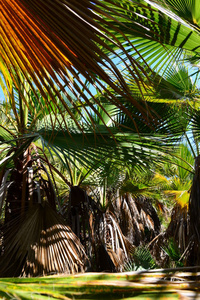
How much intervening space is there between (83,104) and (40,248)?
81.3 inches

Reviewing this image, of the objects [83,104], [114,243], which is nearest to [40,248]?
[83,104]

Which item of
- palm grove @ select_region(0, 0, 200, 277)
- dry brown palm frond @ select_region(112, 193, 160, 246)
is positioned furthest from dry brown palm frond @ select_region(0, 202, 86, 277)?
dry brown palm frond @ select_region(112, 193, 160, 246)

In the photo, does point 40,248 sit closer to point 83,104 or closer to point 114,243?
point 83,104

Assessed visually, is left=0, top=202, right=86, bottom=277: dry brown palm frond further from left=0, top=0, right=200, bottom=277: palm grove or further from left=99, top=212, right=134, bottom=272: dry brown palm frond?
left=99, top=212, right=134, bottom=272: dry brown palm frond

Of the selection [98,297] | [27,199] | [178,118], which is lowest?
[98,297]

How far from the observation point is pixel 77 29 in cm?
75

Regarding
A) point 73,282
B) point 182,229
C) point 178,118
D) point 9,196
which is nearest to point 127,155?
point 178,118

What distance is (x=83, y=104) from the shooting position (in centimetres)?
93

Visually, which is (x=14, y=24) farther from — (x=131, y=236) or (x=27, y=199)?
(x=131, y=236)

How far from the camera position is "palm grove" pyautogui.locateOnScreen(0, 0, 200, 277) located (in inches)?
31.1

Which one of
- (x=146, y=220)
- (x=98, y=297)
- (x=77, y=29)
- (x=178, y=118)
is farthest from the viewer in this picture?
(x=146, y=220)

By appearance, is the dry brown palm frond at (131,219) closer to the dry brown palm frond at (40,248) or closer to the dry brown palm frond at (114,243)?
the dry brown palm frond at (114,243)

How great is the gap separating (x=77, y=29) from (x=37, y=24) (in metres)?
0.14

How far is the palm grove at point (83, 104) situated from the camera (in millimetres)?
790
